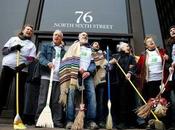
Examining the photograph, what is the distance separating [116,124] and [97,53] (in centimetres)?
149

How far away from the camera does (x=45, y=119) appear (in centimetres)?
664

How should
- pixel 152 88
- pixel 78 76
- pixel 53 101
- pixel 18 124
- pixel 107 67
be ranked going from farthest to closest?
1. pixel 107 67
2. pixel 152 88
3. pixel 78 76
4. pixel 53 101
5. pixel 18 124

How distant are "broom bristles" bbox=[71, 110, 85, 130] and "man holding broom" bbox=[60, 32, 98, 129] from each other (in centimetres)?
15

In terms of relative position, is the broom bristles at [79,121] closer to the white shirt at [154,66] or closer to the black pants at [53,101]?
the black pants at [53,101]

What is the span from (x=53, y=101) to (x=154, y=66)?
7.01 feet

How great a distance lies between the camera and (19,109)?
7.12 meters

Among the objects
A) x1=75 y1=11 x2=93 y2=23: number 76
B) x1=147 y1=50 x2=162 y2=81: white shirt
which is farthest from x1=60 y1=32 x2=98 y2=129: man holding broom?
x1=75 y1=11 x2=93 y2=23: number 76

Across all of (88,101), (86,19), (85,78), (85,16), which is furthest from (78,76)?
(85,16)

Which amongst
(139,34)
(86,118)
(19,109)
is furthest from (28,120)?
(139,34)

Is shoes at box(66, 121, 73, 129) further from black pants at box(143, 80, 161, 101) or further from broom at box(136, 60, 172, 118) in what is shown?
black pants at box(143, 80, 161, 101)

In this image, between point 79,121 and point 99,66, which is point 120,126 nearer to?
point 79,121

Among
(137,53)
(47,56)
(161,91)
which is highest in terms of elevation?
(137,53)

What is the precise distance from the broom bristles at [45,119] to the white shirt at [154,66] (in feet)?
7.16

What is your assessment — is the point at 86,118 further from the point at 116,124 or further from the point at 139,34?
the point at 139,34
